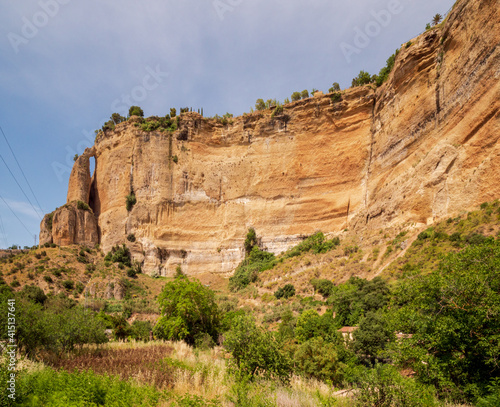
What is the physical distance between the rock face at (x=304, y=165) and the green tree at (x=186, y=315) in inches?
722

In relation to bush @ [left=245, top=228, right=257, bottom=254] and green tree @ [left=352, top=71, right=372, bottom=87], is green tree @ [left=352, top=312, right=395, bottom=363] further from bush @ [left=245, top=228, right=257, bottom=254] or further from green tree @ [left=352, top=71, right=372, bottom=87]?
green tree @ [left=352, top=71, right=372, bottom=87]

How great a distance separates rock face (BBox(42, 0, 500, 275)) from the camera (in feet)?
77.0

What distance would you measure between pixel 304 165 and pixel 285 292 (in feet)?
68.4

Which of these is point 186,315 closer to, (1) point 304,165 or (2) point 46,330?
(2) point 46,330

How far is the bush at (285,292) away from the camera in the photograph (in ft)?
87.4

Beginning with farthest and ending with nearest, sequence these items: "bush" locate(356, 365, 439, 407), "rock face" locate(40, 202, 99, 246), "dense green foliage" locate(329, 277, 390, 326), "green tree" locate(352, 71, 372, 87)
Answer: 1. "rock face" locate(40, 202, 99, 246)
2. "green tree" locate(352, 71, 372, 87)
3. "dense green foliage" locate(329, 277, 390, 326)
4. "bush" locate(356, 365, 439, 407)

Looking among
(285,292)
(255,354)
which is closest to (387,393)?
(255,354)

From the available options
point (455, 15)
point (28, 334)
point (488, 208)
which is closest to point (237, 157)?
point (455, 15)

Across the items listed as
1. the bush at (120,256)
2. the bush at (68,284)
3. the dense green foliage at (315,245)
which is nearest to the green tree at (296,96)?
the dense green foliage at (315,245)

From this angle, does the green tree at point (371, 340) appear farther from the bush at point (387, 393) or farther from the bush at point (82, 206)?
the bush at point (82, 206)

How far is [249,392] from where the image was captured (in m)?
5.43

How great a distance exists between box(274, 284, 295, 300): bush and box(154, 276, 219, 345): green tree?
12.3 meters

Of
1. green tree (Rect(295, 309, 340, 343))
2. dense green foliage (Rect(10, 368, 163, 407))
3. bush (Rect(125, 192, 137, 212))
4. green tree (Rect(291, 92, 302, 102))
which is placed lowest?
green tree (Rect(295, 309, 340, 343))

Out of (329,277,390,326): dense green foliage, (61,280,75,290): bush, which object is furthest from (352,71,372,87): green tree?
(61,280,75,290): bush
